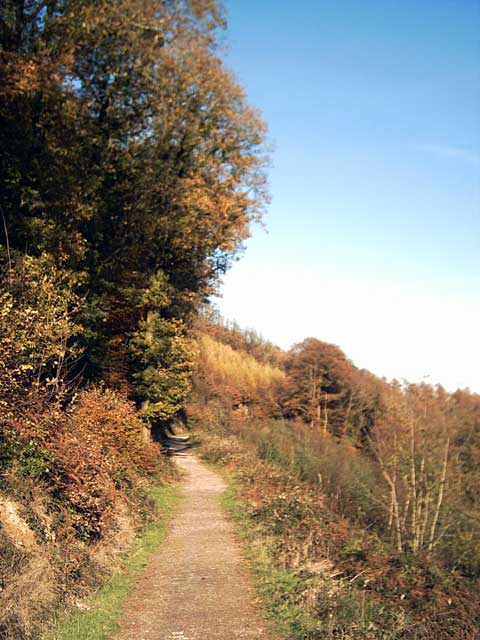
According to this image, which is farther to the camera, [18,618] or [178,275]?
[178,275]

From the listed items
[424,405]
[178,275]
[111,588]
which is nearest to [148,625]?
[111,588]

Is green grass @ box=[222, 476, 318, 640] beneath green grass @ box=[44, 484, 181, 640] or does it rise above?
above

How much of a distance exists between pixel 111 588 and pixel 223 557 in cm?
266

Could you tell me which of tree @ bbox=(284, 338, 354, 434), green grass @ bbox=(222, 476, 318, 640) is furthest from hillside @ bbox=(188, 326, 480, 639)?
tree @ bbox=(284, 338, 354, 434)

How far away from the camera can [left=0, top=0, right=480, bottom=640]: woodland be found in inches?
347

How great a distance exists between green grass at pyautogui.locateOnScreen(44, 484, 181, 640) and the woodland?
0.82ft

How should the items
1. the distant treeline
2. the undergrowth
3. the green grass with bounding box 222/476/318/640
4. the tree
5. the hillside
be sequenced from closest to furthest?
the green grass with bounding box 222/476/318/640, the undergrowth, the hillside, the distant treeline, the tree

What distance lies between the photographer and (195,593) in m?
8.62

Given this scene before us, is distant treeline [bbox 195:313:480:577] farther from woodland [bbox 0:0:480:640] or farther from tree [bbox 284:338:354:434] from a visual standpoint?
tree [bbox 284:338:354:434]

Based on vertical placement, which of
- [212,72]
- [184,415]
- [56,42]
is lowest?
[184,415]

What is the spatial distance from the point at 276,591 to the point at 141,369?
46.1ft

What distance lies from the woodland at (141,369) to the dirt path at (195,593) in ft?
2.07

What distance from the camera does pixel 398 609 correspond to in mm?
8875

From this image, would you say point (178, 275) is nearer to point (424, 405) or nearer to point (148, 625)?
point (424, 405)
